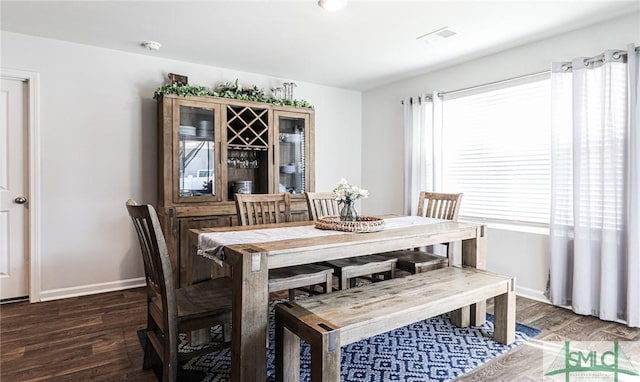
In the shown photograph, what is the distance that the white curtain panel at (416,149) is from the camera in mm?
4273

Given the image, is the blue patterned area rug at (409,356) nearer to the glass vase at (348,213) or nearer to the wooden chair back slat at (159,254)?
the wooden chair back slat at (159,254)

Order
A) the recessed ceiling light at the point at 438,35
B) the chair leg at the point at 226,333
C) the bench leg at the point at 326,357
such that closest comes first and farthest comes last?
1. the bench leg at the point at 326,357
2. the chair leg at the point at 226,333
3. the recessed ceiling light at the point at 438,35

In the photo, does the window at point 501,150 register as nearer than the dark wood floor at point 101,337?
No

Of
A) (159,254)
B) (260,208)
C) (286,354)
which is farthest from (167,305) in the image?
(260,208)

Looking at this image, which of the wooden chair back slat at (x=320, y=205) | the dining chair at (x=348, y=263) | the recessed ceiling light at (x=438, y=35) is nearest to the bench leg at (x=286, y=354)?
the dining chair at (x=348, y=263)

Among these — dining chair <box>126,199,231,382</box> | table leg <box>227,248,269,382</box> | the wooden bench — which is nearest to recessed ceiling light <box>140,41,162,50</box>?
dining chair <box>126,199,231,382</box>

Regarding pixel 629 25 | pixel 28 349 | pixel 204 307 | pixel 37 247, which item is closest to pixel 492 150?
pixel 629 25

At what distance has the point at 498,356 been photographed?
7.56 ft

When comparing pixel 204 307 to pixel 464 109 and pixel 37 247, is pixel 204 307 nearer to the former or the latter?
pixel 37 247

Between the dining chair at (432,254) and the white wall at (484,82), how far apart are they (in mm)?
808

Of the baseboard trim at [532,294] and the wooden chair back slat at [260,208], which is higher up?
the wooden chair back slat at [260,208]

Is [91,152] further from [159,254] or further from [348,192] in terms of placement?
[348,192]

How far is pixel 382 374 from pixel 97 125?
328 cm

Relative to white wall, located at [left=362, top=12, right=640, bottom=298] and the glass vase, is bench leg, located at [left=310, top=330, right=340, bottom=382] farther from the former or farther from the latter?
white wall, located at [left=362, top=12, right=640, bottom=298]
